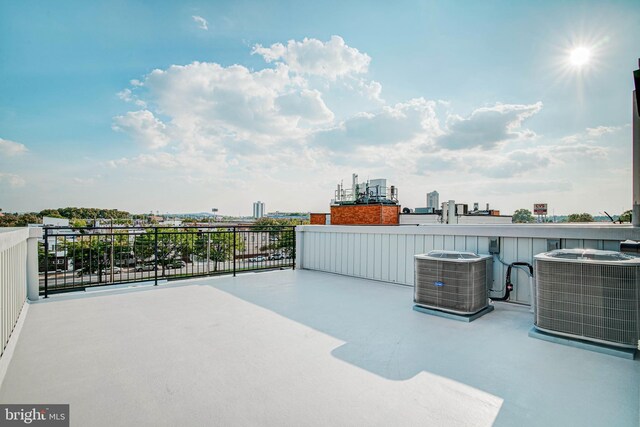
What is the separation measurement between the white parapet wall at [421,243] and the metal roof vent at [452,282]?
0.48 metres

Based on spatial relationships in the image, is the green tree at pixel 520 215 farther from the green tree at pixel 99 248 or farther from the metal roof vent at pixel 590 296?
the green tree at pixel 99 248

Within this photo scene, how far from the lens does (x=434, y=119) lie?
9.15 m

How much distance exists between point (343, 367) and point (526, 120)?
374 inches

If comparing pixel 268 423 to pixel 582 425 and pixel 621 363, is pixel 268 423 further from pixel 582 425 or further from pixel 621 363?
pixel 621 363

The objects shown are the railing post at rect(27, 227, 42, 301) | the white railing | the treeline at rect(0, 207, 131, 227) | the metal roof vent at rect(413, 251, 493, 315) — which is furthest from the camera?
the treeline at rect(0, 207, 131, 227)

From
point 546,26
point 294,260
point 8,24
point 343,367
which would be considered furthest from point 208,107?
point 343,367

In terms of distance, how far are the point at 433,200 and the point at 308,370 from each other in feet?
57.1

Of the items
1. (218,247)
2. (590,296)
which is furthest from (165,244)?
(590,296)

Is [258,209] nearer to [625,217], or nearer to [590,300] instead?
[625,217]

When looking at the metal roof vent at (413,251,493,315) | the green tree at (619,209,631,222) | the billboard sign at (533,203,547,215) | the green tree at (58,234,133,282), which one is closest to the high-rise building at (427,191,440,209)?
the billboard sign at (533,203,547,215)

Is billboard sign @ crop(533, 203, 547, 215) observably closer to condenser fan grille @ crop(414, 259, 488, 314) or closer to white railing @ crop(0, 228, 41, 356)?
condenser fan grille @ crop(414, 259, 488, 314)

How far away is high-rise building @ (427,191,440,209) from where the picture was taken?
17.6m

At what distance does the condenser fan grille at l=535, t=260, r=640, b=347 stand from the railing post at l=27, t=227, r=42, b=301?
18.5 feet

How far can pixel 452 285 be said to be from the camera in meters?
3.10
